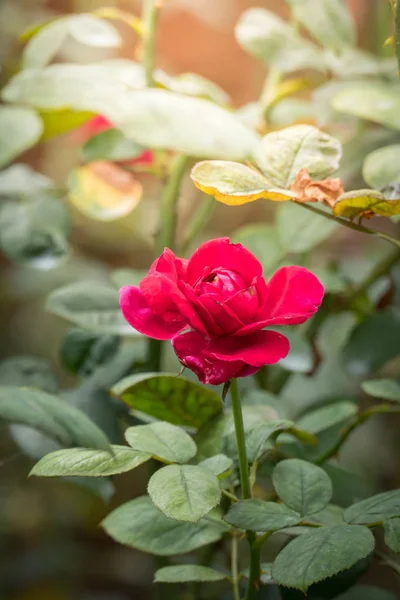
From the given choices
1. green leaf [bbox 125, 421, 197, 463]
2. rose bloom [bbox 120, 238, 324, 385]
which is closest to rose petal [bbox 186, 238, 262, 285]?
rose bloom [bbox 120, 238, 324, 385]

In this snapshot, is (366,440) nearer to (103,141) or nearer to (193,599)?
(193,599)

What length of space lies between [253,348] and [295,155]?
6.2 inches

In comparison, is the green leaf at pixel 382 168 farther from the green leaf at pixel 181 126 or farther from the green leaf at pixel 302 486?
the green leaf at pixel 302 486

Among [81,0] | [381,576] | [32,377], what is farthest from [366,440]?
[81,0]

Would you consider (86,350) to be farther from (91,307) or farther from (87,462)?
(87,462)

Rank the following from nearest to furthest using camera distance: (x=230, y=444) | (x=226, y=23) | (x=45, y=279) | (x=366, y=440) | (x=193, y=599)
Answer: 1. (x=230, y=444)
2. (x=193, y=599)
3. (x=366, y=440)
4. (x=45, y=279)
5. (x=226, y=23)

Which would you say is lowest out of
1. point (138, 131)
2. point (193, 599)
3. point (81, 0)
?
point (193, 599)

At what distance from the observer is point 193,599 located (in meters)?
0.69

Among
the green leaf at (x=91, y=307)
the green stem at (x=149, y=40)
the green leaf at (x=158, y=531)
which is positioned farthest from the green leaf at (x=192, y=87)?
the green leaf at (x=158, y=531)

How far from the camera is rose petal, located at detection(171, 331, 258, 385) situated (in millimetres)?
363

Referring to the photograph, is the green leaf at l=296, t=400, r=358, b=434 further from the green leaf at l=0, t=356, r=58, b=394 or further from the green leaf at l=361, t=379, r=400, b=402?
the green leaf at l=0, t=356, r=58, b=394

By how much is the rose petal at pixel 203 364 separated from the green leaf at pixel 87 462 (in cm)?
7

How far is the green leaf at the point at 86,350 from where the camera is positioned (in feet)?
2.27

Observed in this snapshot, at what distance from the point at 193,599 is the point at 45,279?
0.95 meters
